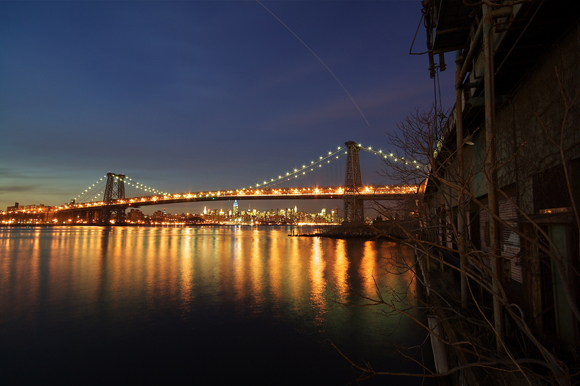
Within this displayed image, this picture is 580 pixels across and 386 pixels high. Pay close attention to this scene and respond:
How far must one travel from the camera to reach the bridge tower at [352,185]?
4398 centimetres

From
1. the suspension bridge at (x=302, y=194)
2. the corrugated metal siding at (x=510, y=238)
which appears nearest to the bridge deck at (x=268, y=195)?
the suspension bridge at (x=302, y=194)

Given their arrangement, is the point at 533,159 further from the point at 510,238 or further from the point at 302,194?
the point at 302,194

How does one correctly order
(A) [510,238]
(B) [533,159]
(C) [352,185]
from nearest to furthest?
(B) [533,159], (A) [510,238], (C) [352,185]

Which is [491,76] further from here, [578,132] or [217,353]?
[217,353]

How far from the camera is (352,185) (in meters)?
47.2

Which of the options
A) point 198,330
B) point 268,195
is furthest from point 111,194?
point 198,330

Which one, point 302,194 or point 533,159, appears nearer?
point 533,159

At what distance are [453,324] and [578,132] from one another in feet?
9.80

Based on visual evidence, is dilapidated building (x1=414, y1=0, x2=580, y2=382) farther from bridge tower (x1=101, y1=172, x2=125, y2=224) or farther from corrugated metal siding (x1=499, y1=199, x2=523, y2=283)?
bridge tower (x1=101, y1=172, x2=125, y2=224)

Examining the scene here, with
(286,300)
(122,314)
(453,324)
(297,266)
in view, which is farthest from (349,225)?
(453,324)

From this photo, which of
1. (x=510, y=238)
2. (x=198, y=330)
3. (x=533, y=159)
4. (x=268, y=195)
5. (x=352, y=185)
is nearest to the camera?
(x=533, y=159)

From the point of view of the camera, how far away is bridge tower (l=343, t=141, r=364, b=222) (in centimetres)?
4398

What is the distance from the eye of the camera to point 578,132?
138 inches

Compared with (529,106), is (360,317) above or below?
below
